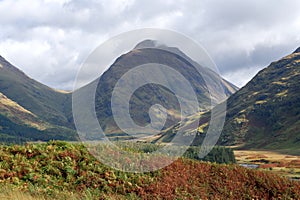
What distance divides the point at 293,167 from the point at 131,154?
118m

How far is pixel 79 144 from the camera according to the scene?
2089cm

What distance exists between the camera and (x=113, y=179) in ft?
57.7

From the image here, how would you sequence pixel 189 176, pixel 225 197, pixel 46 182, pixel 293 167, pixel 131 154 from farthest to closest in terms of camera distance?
pixel 293 167
pixel 131 154
pixel 189 176
pixel 225 197
pixel 46 182

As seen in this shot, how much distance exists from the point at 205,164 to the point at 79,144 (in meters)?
7.78

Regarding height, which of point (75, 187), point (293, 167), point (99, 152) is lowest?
point (293, 167)

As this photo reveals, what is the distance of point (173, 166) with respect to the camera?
19.5 meters

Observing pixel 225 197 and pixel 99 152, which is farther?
pixel 99 152

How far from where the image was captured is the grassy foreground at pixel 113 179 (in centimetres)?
1611

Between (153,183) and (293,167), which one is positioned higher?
(153,183)

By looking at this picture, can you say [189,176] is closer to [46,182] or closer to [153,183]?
[153,183]

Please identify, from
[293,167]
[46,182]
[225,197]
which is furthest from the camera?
[293,167]

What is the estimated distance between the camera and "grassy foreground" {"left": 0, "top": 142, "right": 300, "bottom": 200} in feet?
52.9

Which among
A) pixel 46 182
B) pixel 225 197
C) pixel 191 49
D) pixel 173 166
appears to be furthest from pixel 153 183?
pixel 191 49

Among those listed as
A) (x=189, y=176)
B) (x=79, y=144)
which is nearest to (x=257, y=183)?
(x=189, y=176)
